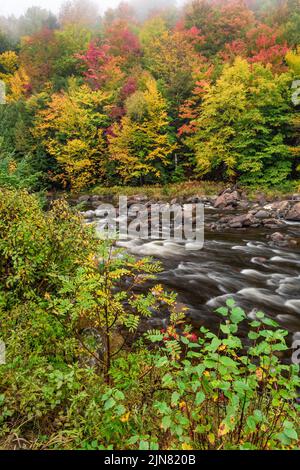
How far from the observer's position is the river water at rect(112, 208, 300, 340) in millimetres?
6965

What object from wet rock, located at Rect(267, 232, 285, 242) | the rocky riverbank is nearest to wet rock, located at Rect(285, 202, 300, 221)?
the rocky riverbank

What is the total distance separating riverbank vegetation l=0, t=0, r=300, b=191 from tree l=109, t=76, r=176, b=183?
92 mm

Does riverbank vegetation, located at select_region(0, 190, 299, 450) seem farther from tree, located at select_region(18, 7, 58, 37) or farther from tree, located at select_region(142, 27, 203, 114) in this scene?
tree, located at select_region(18, 7, 58, 37)

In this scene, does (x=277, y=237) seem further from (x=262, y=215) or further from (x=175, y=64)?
(x=175, y=64)

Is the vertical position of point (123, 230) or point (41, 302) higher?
point (41, 302)

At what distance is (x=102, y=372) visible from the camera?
3.38m

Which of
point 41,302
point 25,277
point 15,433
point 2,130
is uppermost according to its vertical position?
point 2,130

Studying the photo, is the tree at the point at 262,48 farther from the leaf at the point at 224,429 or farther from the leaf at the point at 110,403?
the leaf at the point at 110,403

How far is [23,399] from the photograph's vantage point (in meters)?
2.65

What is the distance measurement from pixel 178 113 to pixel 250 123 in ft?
23.5

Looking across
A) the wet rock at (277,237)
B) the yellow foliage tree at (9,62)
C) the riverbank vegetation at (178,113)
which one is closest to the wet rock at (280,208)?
the wet rock at (277,237)

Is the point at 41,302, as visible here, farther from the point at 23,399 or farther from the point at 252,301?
the point at 252,301

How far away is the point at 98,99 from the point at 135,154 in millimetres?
7269
